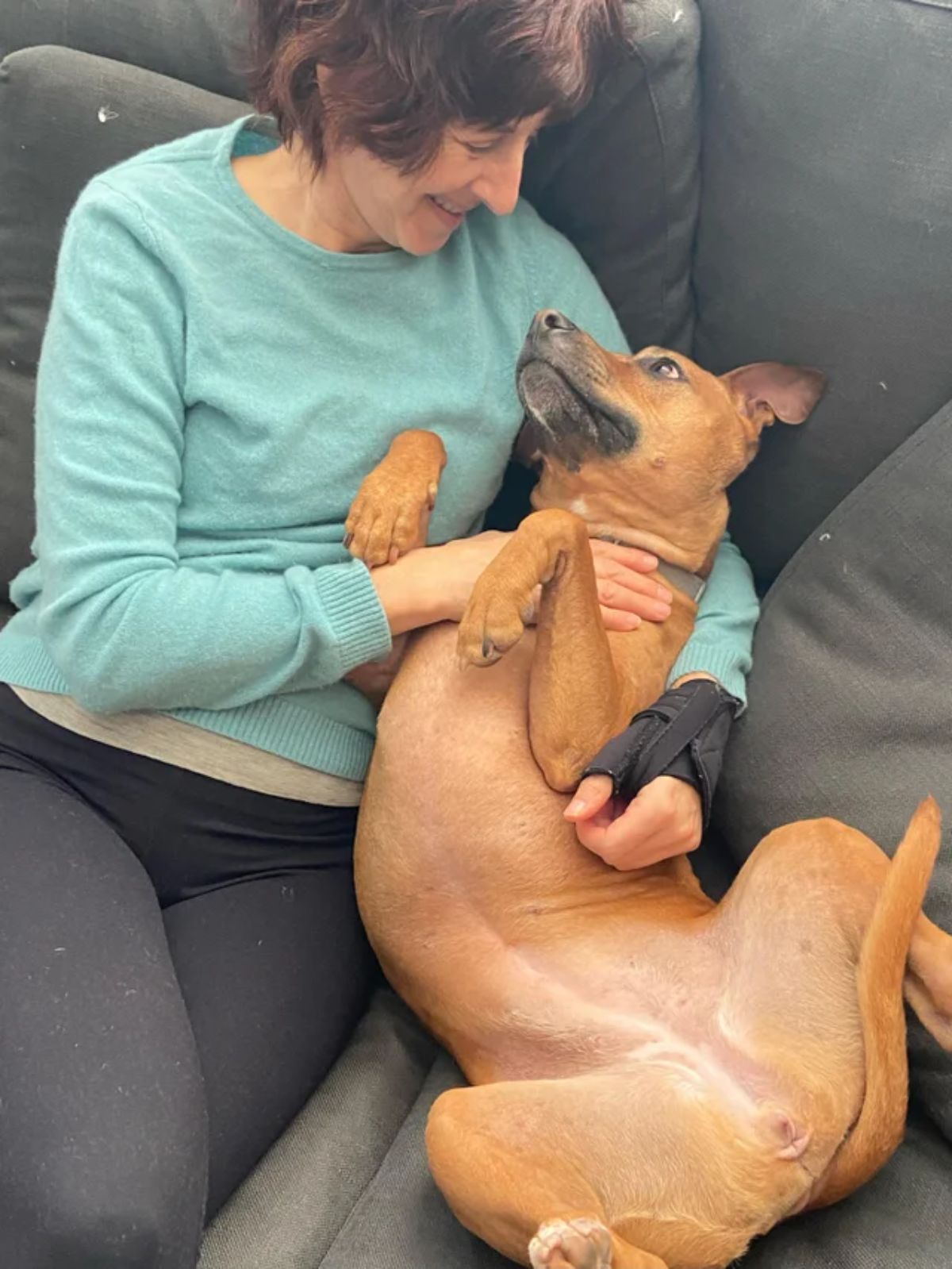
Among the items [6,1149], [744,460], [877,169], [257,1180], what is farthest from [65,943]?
[877,169]

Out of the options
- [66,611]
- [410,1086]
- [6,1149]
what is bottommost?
[410,1086]

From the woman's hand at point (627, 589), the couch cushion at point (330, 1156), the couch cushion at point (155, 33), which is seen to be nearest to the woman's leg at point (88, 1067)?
the couch cushion at point (330, 1156)

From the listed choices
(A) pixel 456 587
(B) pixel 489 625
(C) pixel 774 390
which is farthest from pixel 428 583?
(C) pixel 774 390

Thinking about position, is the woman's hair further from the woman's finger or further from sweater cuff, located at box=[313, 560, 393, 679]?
the woman's finger

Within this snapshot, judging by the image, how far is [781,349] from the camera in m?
1.81

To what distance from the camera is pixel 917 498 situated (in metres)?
1.62

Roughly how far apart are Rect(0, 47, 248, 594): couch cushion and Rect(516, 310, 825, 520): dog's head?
80 centimetres

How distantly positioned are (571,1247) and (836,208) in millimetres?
1432

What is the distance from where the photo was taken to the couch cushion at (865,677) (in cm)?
153

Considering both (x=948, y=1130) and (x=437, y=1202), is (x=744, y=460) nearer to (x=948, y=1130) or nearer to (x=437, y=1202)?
(x=948, y=1130)

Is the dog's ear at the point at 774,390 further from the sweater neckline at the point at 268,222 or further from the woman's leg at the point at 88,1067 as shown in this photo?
the woman's leg at the point at 88,1067

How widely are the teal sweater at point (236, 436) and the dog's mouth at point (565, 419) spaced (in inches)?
2.7

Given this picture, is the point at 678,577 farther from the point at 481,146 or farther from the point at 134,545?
the point at 134,545

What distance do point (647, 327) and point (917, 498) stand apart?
561 mm
